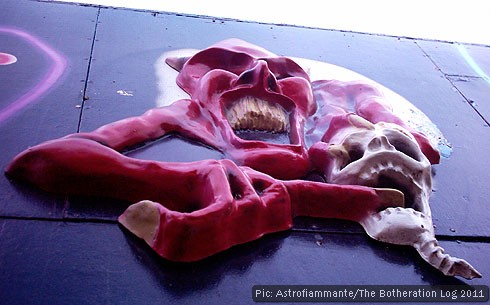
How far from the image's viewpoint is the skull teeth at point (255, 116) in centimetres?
283

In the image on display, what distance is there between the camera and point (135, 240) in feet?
7.02

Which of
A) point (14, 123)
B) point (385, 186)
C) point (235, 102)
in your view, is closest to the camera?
point (385, 186)

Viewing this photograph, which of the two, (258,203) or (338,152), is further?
(338,152)

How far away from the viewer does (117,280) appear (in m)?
1.99

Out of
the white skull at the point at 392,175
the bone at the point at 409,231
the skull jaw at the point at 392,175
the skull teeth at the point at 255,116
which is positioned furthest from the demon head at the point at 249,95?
the bone at the point at 409,231

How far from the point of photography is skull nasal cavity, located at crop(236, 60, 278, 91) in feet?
9.46

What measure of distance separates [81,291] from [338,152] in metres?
1.31

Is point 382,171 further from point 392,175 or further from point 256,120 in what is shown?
point 256,120

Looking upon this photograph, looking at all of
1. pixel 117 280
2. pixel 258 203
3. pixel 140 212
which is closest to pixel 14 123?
pixel 140 212

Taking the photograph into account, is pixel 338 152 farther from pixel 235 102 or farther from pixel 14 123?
pixel 14 123

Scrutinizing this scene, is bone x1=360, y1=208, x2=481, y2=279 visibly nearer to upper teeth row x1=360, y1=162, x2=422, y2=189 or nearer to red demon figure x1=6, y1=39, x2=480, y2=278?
red demon figure x1=6, y1=39, x2=480, y2=278

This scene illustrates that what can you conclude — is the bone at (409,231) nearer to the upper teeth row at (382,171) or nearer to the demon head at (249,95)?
the upper teeth row at (382,171)

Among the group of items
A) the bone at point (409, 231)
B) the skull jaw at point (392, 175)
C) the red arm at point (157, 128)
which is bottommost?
the red arm at point (157, 128)

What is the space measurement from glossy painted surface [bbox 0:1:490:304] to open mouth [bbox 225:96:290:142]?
34 cm
